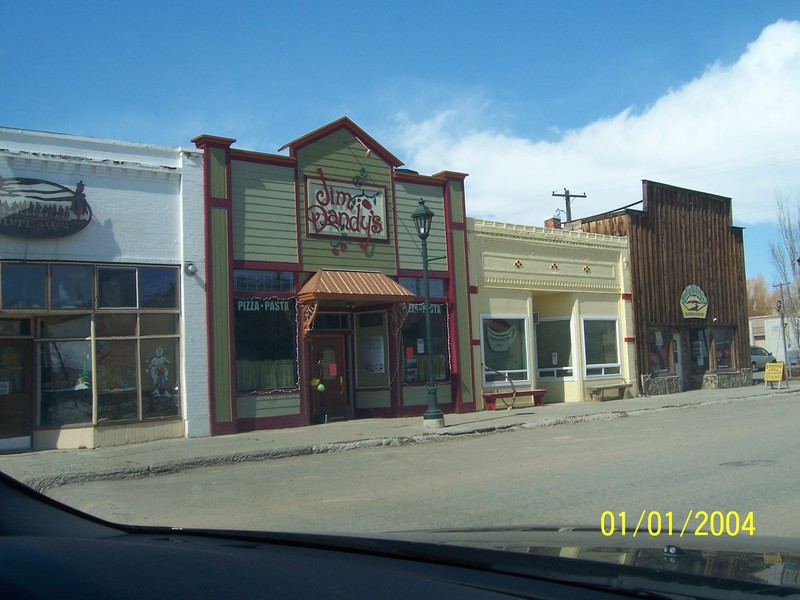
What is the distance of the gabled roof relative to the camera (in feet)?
60.0

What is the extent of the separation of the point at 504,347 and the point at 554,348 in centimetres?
330

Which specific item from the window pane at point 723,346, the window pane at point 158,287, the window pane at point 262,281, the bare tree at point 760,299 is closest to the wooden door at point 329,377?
the window pane at point 262,281

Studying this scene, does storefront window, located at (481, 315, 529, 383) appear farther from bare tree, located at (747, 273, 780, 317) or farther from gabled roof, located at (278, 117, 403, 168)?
bare tree, located at (747, 273, 780, 317)

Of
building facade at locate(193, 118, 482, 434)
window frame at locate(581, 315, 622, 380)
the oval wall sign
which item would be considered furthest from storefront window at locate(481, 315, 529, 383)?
the oval wall sign

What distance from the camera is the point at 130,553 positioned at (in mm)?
1947

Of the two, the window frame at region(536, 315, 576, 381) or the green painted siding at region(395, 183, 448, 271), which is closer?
the green painted siding at region(395, 183, 448, 271)

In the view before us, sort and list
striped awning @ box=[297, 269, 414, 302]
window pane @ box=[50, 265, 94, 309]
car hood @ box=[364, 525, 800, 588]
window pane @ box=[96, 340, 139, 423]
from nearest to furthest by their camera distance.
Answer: car hood @ box=[364, 525, 800, 588]
window pane @ box=[50, 265, 94, 309]
window pane @ box=[96, 340, 139, 423]
striped awning @ box=[297, 269, 414, 302]

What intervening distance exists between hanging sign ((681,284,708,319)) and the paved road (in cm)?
1212

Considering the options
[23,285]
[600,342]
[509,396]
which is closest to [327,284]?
[23,285]

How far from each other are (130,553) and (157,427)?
14736 mm

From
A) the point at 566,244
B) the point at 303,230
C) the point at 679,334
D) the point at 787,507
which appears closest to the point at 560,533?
the point at 787,507

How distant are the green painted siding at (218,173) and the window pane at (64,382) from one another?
4227 mm

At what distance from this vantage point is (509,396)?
2166 cm

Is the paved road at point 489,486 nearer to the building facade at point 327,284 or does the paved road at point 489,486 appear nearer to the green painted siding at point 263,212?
the building facade at point 327,284
